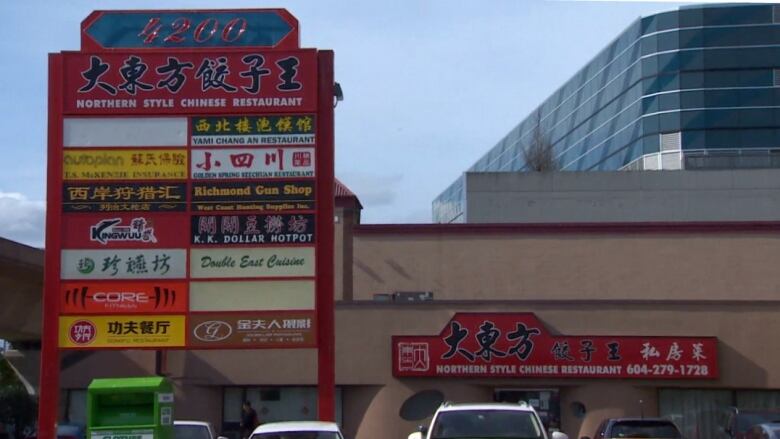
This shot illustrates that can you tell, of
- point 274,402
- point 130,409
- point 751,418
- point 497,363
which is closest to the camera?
point 130,409

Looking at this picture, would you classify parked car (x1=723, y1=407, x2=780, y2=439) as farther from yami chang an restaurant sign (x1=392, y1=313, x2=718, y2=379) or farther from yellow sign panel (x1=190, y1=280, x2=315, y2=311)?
yellow sign panel (x1=190, y1=280, x2=315, y2=311)

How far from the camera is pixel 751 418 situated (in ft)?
83.6

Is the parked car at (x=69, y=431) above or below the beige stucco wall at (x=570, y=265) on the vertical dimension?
below

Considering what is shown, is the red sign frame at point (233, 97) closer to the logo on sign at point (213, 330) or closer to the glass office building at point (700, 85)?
the logo on sign at point (213, 330)

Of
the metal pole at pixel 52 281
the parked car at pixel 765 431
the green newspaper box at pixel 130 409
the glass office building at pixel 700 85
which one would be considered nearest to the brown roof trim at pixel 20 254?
the metal pole at pixel 52 281

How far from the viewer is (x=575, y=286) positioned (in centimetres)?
3466

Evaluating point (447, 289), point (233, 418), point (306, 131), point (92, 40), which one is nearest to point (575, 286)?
point (447, 289)

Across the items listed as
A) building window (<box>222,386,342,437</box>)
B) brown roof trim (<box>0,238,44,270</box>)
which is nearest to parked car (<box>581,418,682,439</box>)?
building window (<box>222,386,342,437</box>)

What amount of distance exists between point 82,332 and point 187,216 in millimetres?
2791

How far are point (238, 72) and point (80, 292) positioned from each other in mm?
4855

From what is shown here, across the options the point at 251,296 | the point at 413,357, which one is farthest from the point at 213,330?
the point at 413,357

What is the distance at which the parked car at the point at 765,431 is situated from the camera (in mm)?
20688

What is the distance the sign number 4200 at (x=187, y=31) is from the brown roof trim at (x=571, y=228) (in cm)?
1381

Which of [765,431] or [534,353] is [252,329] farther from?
[534,353]
